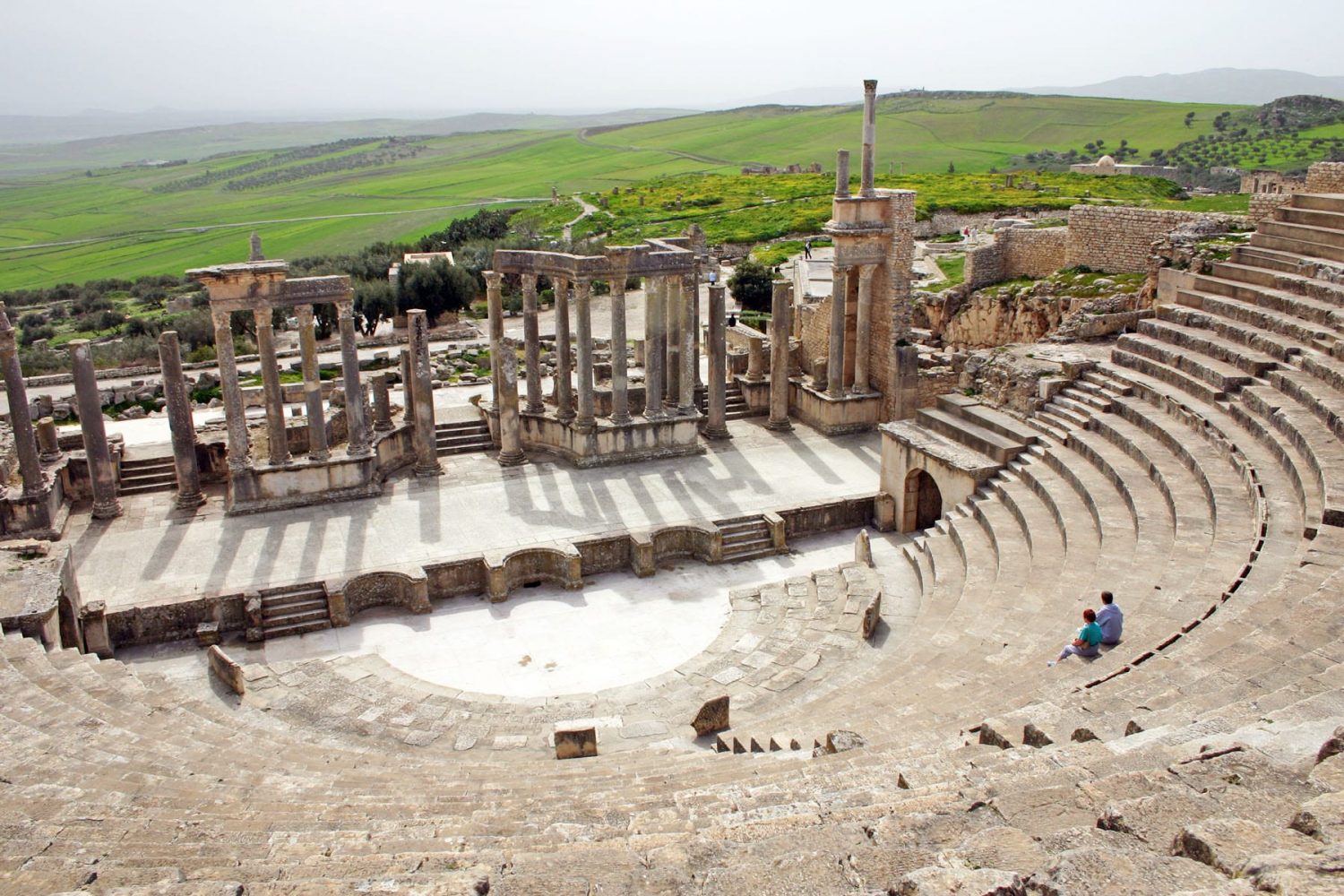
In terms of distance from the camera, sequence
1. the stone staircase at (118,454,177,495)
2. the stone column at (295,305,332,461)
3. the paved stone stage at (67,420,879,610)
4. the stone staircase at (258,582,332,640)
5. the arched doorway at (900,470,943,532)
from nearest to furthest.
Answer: the stone staircase at (258,582,332,640)
the paved stone stage at (67,420,879,610)
the arched doorway at (900,470,943,532)
the stone column at (295,305,332,461)
the stone staircase at (118,454,177,495)

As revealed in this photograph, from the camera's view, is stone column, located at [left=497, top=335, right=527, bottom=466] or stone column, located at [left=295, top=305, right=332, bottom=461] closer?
stone column, located at [left=295, top=305, right=332, bottom=461]

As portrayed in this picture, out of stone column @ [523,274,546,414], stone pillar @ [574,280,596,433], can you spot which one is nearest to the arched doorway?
stone pillar @ [574,280,596,433]

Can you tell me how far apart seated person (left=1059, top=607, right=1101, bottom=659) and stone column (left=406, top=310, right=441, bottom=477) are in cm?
1532

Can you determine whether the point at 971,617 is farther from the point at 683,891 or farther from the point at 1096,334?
the point at 1096,334

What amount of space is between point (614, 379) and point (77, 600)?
12.2 m

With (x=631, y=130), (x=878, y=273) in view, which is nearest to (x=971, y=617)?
(x=878, y=273)

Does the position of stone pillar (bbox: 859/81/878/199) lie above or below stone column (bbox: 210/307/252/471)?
above

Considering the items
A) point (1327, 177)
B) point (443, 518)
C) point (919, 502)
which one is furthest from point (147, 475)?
point (1327, 177)

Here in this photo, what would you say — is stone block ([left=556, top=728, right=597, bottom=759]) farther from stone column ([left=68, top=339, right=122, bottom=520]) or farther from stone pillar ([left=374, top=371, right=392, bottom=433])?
stone column ([left=68, top=339, right=122, bottom=520])

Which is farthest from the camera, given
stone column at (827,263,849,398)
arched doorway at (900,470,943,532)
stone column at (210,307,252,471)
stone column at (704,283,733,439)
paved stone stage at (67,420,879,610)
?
stone column at (827,263,849,398)

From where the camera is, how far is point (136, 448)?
25297 millimetres

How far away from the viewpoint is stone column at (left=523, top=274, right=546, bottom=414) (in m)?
25.1

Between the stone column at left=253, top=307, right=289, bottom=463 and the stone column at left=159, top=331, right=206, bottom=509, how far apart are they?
1.62 m

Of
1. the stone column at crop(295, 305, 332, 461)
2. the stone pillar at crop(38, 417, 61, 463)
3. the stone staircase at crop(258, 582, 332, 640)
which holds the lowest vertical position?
the stone staircase at crop(258, 582, 332, 640)
